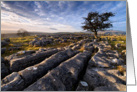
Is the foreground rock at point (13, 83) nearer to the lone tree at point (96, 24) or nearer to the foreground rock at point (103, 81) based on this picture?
the foreground rock at point (103, 81)

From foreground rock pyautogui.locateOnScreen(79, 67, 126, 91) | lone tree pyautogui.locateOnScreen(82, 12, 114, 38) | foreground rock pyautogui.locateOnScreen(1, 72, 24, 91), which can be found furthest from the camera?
lone tree pyautogui.locateOnScreen(82, 12, 114, 38)

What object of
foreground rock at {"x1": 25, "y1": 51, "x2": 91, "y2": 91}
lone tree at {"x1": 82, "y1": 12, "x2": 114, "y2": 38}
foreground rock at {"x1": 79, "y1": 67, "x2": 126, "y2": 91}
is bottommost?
foreground rock at {"x1": 79, "y1": 67, "x2": 126, "y2": 91}

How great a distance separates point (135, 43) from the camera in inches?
176

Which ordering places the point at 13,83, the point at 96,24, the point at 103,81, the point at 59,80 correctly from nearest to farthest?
the point at 13,83 → the point at 59,80 → the point at 103,81 → the point at 96,24

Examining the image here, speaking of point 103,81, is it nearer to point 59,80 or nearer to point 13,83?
point 59,80

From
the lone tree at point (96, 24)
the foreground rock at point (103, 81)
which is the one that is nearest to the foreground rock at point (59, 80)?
the foreground rock at point (103, 81)

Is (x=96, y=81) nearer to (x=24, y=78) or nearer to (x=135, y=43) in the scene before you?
(x=135, y=43)

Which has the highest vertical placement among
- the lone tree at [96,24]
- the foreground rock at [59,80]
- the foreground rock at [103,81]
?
the lone tree at [96,24]

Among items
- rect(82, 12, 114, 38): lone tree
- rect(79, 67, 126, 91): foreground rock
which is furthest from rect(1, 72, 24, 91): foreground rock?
rect(82, 12, 114, 38): lone tree

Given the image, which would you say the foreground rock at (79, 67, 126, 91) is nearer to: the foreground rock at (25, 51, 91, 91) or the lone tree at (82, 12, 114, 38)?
the foreground rock at (25, 51, 91, 91)

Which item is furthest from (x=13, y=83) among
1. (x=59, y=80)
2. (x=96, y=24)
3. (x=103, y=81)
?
(x=96, y=24)

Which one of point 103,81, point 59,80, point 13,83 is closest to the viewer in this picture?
point 13,83

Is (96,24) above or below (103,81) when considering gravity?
above

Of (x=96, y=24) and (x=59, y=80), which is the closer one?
(x=59, y=80)
